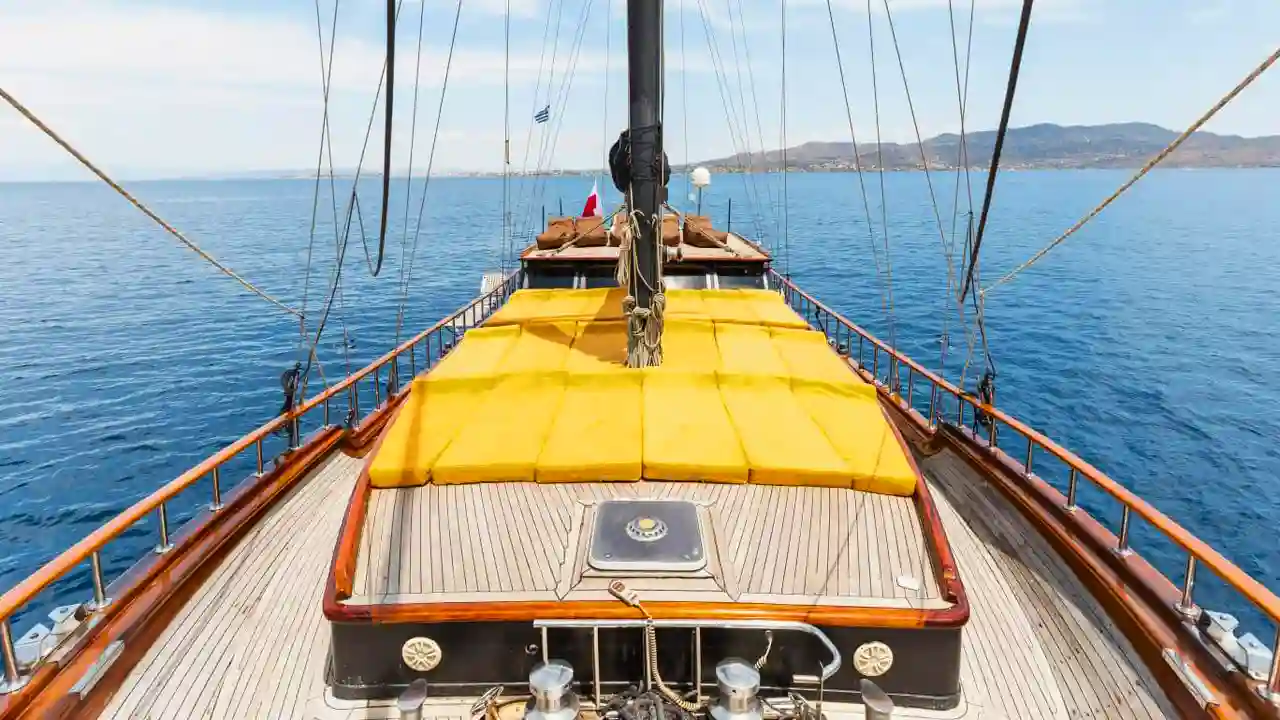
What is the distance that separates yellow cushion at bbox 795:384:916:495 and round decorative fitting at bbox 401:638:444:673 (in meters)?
3.65

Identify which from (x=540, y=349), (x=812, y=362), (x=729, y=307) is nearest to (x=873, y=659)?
(x=812, y=362)

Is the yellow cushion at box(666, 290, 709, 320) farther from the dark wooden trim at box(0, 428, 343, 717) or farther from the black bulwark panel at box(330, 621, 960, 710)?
the black bulwark panel at box(330, 621, 960, 710)

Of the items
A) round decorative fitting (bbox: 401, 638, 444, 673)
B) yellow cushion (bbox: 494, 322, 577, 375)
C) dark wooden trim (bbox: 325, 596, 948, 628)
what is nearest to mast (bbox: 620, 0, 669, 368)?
yellow cushion (bbox: 494, 322, 577, 375)

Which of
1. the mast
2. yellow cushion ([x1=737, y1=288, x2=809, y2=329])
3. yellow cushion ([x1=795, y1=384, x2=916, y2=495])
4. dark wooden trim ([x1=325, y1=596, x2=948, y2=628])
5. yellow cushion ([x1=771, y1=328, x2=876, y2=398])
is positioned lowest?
dark wooden trim ([x1=325, y1=596, x2=948, y2=628])

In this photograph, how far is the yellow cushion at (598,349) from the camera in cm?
810

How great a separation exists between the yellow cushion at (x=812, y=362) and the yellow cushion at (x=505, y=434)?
2.77m

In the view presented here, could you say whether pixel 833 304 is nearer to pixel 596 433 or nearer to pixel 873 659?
Result: pixel 596 433

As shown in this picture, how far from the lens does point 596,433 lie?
655cm

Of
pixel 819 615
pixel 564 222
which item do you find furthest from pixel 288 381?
pixel 564 222

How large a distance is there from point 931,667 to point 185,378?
2548 centimetres

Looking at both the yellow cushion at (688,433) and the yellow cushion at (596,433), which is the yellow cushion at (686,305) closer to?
the yellow cushion at (688,433)

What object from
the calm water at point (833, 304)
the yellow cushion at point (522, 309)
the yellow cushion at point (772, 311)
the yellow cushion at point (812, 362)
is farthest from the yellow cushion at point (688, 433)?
the calm water at point (833, 304)

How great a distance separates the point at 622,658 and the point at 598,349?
15.6 ft

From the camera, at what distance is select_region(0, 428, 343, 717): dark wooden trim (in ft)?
14.4
